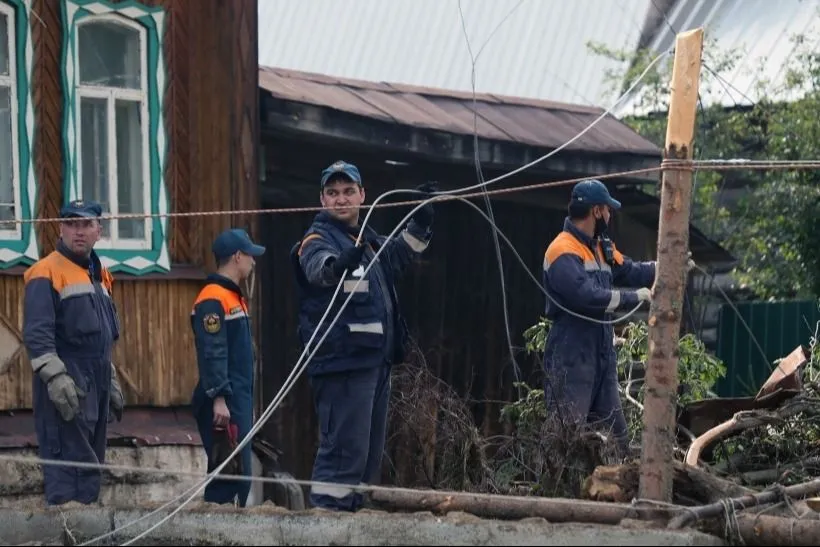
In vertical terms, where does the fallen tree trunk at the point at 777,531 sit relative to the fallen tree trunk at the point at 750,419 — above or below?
below

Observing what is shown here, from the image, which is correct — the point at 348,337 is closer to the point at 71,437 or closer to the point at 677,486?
the point at 71,437

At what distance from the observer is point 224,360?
28.6 feet

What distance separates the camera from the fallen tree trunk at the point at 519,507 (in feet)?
20.6

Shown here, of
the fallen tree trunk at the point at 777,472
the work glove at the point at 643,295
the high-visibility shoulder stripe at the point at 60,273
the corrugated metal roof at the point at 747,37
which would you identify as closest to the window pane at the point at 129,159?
the high-visibility shoulder stripe at the point at 60,273

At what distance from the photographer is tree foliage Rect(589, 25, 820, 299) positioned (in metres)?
14.5

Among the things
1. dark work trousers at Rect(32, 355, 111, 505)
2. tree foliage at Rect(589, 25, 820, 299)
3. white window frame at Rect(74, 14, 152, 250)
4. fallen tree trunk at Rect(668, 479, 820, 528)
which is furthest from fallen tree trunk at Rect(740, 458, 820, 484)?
tree foliage at Rect(589, 25, 820, 299)

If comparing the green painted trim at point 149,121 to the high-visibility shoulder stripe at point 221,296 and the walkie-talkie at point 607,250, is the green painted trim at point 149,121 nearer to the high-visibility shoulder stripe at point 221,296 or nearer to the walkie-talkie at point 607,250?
the high-visibility shoulder stripe at point 221,296

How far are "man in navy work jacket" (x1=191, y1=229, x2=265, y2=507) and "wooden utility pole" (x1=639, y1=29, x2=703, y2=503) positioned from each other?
2933mm

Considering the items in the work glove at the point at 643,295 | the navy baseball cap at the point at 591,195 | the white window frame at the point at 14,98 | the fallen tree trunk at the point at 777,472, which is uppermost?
the white window frame at the point at 14,98

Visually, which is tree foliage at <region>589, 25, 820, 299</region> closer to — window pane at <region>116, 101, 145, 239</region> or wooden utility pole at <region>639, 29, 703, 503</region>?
window pane at <region>116, 101, 145, 239</region>

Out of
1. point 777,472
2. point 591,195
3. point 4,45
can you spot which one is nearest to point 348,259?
point 591,195

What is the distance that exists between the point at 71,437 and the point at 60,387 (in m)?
0.36

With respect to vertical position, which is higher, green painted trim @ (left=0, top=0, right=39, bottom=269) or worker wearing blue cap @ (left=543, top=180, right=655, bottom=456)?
green painted trim @ (left=0, top=0, right=39, bottom=269)

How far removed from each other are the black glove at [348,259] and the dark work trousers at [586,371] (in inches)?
56.1
